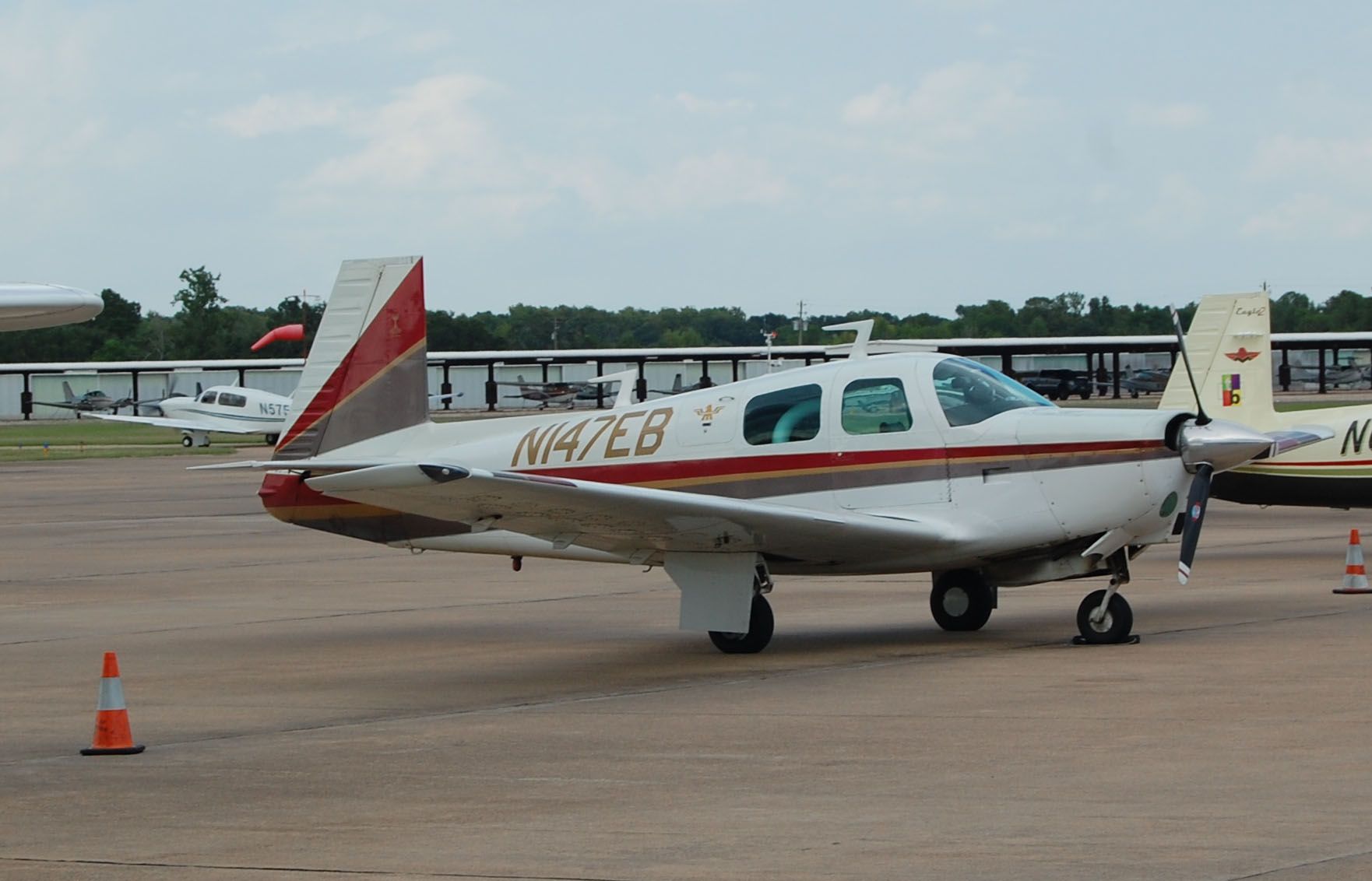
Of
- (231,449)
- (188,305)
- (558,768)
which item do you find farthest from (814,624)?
(188,305)

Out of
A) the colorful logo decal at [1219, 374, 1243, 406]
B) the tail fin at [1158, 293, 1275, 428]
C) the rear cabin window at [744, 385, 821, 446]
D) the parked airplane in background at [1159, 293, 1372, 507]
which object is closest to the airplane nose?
the rear cabin window at [744, 385, 821, 446]

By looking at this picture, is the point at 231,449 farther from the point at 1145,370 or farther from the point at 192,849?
the point at 1145,370

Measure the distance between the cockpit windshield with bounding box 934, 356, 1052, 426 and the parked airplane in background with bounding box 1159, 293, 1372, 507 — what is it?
6911 mm

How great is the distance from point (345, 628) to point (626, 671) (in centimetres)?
402

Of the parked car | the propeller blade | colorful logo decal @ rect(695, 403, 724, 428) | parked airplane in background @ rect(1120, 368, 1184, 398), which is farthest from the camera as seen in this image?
parked airplane in background @ rect(1120, 368, 1184, 398)

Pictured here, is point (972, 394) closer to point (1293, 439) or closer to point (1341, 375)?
point (1293, 439)

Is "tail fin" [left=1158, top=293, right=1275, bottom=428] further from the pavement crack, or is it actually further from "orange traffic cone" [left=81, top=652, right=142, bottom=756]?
the pavement crack

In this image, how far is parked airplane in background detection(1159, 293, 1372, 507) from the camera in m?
19.6

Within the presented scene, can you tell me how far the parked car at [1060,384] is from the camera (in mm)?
84938

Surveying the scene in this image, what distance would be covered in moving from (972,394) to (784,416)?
54.8 inches

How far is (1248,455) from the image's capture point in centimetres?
1197

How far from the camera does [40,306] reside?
19547 mm

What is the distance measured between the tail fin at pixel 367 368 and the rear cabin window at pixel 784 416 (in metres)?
2.93

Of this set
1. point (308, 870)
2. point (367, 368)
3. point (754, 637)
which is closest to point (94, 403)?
point (367, 368)
